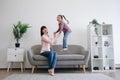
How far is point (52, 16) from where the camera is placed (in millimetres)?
5434

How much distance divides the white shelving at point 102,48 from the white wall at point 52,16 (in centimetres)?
39

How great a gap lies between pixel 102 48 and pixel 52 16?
1757 mm

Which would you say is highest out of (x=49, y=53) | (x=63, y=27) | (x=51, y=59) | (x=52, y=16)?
(x=52, y=16)

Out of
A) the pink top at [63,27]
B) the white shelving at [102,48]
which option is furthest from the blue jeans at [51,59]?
the white shelving at [102,48]

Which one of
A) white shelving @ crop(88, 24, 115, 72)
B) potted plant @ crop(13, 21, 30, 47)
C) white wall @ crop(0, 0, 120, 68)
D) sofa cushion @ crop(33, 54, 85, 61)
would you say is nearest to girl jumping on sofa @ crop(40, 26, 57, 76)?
sofa cushion @ crop(33, 54, 85, 61)

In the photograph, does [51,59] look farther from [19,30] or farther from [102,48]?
[102,48]

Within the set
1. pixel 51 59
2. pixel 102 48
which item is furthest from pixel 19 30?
pixel 102 48

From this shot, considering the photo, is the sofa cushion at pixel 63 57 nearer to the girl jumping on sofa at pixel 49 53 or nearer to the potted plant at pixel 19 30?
the girl jumping on sofa at pixel 49 53

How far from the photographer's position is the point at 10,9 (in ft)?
17.8

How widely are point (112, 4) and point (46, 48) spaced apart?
8.32 feet

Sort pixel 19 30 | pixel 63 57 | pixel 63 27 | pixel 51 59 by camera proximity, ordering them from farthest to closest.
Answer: pixel 19 30
pixel 63 57
pixel 51 59
pixel 63 27

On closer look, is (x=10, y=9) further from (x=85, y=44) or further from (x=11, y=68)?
(x=85, y=44)

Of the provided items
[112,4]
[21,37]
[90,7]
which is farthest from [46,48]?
[112,4]

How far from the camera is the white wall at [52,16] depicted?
5383 millimetres
